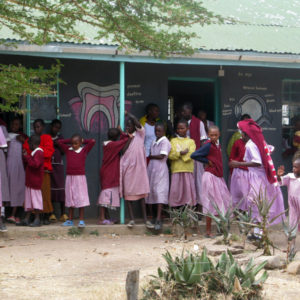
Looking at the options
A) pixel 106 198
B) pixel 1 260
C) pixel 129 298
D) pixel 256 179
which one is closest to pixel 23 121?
pixel 106 198

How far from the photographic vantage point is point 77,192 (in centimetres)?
908

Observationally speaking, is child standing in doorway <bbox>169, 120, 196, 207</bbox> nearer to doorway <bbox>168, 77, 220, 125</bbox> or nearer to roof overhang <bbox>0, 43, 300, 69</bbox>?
roof overhang <bbox>0, 43, 300, 69</bbox>

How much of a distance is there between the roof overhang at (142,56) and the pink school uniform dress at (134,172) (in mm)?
1074

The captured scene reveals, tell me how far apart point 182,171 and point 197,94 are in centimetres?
392

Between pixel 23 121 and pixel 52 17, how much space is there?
3146 millimetres

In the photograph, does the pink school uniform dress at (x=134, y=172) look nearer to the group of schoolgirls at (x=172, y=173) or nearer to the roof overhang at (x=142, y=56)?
the group of schoolgirls at (x=172, y=173)

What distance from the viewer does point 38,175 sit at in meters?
8.91

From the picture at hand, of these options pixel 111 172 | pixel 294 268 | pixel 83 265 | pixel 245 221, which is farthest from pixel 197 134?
pixel 294 268

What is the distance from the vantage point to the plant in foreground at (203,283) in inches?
203

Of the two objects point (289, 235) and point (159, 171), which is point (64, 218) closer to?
point (159, 171)

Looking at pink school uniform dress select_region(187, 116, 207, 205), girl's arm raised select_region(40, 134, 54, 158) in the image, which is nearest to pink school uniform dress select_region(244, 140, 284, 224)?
pink school uniform dress select_region(187, 116, 207, 205)

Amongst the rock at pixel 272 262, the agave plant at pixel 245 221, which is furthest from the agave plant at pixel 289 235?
the agave plant at pixel 245 221

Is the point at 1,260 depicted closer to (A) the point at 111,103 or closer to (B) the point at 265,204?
(B) the point at 265,204

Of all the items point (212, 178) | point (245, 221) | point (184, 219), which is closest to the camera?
point (245, 221)
